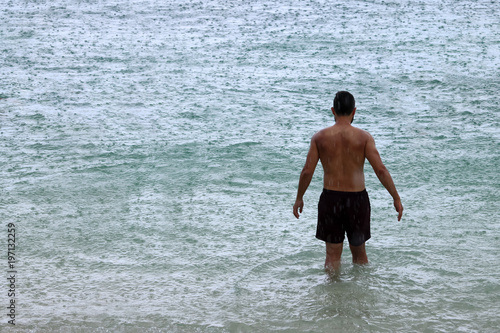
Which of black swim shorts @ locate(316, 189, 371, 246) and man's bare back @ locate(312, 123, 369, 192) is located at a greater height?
man's bare back @ locate(312, 123, 369, 192)

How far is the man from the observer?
4168mm

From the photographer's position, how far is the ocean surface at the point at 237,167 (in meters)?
4.32

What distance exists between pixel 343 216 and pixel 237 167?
12.4 feet

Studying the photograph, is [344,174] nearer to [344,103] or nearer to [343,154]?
[343,154]

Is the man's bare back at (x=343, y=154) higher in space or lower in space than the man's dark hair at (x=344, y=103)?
lower

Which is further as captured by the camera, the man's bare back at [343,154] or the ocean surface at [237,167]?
the ocean surface at [237,167]

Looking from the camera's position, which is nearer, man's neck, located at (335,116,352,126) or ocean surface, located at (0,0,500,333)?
man's neck, located at (335,116,352,126)

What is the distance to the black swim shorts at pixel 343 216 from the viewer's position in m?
4.25

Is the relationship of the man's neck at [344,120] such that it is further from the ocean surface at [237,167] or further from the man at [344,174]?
the ocean surface at [237,167]

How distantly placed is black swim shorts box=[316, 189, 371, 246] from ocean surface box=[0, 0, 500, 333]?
1.34 ft

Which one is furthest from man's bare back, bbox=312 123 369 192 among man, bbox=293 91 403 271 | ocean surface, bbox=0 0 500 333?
ocean surface, bbox=0 0 500 333

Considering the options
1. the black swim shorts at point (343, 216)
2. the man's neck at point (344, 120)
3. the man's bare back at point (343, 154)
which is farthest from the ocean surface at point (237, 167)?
the man's neck at point (344, 120)

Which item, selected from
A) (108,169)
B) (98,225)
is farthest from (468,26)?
(98,225)

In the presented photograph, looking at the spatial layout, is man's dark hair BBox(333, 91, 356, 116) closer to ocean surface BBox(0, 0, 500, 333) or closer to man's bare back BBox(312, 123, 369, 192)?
man's bare back BBox(312, 123, 369, 192)
